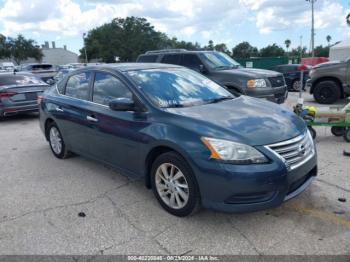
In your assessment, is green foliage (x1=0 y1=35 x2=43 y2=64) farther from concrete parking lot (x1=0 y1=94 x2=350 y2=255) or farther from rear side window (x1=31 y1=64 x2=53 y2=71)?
concrete parking lot (x1=0 y1=94 x2=350 y2=255)

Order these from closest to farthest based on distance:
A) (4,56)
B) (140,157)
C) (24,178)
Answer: (140,157), (24,178), (4,56)

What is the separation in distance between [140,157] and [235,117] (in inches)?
46.0

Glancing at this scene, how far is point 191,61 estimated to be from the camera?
9508 mm

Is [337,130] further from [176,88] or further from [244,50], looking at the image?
[244,50]

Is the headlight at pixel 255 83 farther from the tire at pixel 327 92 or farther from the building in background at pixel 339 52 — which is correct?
the building in background at pixel 339 52

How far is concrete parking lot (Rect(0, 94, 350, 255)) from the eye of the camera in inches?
117

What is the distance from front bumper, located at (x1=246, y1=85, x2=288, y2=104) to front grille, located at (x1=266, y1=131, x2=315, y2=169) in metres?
5.01

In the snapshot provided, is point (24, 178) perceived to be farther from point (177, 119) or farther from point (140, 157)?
point (177, 119)

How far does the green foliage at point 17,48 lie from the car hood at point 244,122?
231 ft

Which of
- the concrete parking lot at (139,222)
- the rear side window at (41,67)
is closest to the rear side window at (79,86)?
the concrete parking lot at (139,222)

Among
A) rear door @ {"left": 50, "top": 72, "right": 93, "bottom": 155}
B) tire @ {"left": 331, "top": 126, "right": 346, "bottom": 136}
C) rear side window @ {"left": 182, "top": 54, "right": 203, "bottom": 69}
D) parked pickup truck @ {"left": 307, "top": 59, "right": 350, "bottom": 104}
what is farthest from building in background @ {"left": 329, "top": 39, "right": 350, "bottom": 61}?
rear door @ {"left": 50, "top": 72, "right": 93, "bottom": 155}

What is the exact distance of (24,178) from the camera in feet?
15.9

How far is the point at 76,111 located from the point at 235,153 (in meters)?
2.75

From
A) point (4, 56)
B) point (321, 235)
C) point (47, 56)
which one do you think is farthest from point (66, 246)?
point (47, 56)
